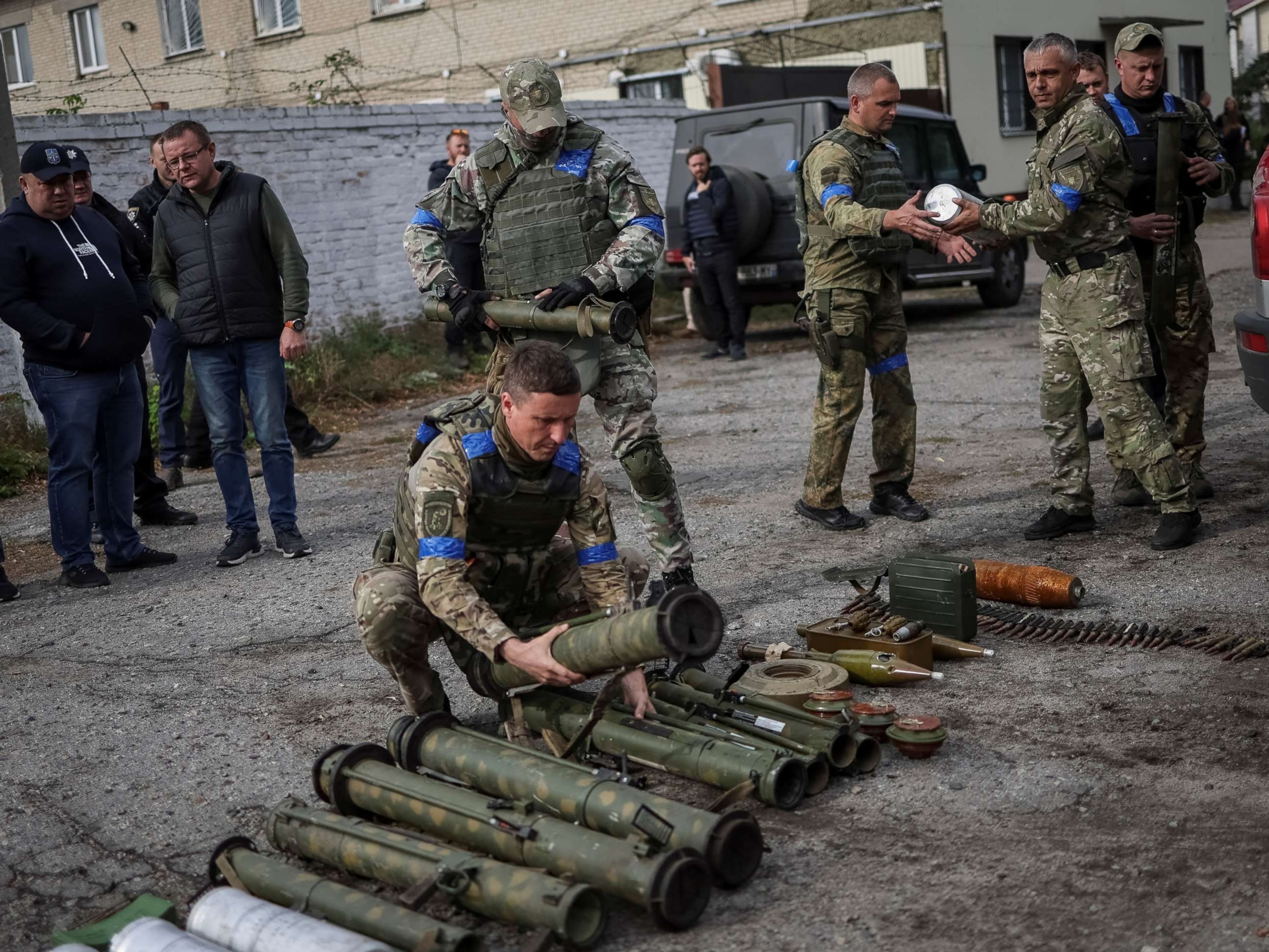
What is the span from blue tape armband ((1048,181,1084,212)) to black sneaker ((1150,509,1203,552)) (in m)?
1.35

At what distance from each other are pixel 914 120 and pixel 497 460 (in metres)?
10.6

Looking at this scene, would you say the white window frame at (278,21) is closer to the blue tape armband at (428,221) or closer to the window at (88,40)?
the window at (88,40)

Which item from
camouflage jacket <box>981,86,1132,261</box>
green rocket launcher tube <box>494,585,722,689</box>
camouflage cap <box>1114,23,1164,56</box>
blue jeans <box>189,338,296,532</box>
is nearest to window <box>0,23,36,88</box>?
blue jeans <box>189,338,296,532</box>

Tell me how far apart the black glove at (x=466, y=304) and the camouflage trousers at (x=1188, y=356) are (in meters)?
3.04

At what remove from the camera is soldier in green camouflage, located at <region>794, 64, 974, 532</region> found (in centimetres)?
618

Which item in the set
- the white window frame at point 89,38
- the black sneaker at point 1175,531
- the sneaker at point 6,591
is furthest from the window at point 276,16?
the black sneaker at point 1175,531

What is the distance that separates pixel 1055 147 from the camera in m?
5.61

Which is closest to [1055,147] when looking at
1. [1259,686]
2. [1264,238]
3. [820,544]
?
[1264,238]

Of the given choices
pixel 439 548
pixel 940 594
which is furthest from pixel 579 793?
pixel 940 594

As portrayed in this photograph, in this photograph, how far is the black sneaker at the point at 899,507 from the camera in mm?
6500

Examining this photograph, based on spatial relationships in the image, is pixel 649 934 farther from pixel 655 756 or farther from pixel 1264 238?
pixel 1264 238

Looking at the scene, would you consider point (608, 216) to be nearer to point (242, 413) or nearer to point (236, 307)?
point (236, 307)

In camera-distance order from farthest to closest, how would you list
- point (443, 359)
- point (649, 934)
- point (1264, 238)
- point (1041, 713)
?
point (443, 359)
point (1264, 238)
point (1041, 713)
point (649, 934)

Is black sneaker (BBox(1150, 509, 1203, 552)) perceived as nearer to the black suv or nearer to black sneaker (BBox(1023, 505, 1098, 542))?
black sneaker (BBox(1023, 505, 1098, 542))
